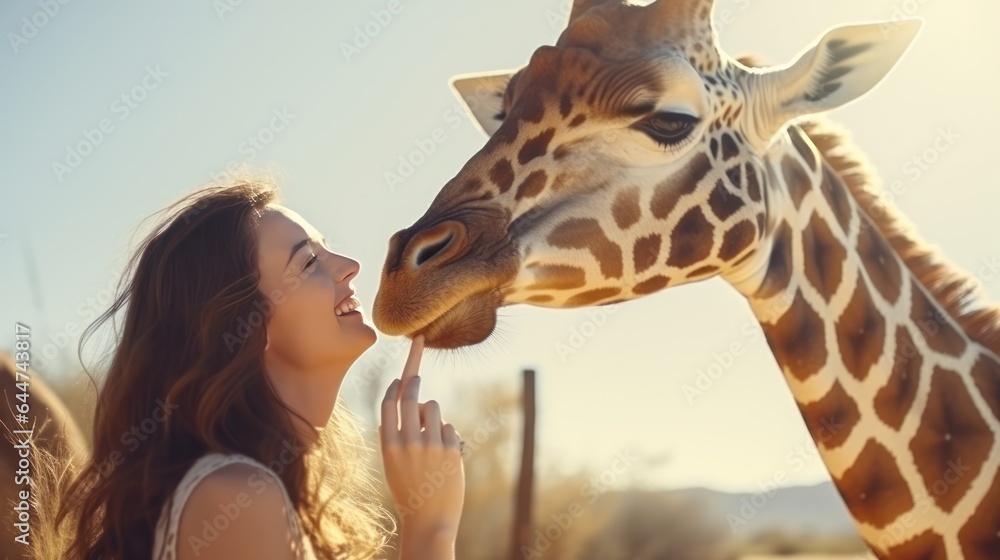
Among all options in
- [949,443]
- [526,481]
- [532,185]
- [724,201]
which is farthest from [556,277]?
[526,481]

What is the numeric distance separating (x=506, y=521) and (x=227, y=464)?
15.7 meters

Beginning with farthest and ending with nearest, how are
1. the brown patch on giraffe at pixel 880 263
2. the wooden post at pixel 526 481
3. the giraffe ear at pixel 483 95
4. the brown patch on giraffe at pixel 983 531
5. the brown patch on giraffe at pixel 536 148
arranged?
the wooden post at pixel 526 481 → the giraffe ear at pixel 483 95 → the brown patch on giraffe at pixel 880 263 → the brown patch on giraffe at pixel 536 148 → the brown patch on giraffe at pixel 983 531

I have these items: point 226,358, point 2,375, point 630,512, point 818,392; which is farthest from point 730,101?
point 630,512

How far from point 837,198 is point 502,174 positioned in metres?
1.17

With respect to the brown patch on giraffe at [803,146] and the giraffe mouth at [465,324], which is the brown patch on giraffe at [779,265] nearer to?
the brown patch on giraffe at [803,146]

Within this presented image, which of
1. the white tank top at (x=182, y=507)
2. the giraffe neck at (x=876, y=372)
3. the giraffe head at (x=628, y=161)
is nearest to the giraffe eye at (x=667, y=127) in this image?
the giraffe head at (x=628, y=161)

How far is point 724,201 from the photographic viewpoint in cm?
253

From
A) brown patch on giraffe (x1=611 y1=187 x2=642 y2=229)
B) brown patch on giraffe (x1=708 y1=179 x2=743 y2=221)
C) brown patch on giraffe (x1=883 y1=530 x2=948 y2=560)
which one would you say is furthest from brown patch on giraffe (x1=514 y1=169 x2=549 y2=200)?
brown patch on giraffe (x1=883 y1=530 x2=948 y2=560)

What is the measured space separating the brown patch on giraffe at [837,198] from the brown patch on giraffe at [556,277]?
0.91 meters

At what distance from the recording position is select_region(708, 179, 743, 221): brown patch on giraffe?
2.53m

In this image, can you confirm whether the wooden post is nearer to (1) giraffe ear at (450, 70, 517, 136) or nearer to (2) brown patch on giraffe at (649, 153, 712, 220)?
(1) giraffe ear at (450, 70, 517, 136)

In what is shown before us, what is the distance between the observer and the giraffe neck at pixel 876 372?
233 cm

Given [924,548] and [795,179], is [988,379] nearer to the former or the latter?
[924,548]

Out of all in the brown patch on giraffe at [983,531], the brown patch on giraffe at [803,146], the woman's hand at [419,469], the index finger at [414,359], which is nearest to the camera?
the woman's hand at [419,469]
